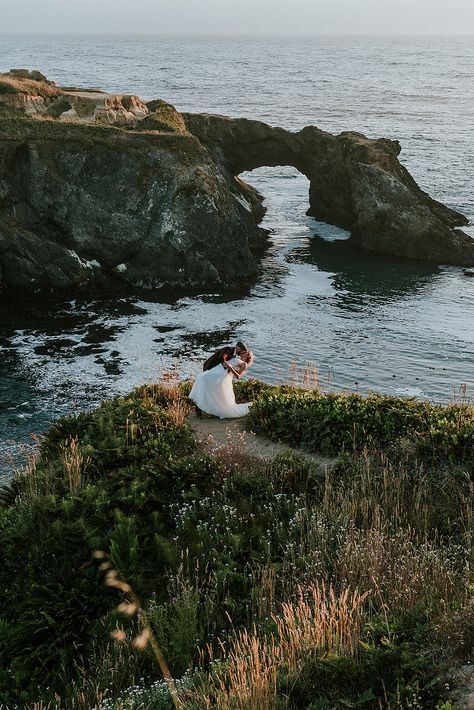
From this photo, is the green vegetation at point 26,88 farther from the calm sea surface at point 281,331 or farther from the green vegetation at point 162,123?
the calm sea surface at point 281,331

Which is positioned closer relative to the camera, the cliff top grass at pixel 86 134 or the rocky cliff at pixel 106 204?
the rocky cliff at pixel 106 204

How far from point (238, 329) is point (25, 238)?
11.0m

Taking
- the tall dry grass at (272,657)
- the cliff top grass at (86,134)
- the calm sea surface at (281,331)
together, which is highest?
the cliff top grass at (86,134)

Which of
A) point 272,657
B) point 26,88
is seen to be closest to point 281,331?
point 26,88

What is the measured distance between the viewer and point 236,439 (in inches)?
697

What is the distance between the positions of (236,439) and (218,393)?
6.80 feet

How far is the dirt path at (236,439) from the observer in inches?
661

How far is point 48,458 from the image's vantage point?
57.8 ft

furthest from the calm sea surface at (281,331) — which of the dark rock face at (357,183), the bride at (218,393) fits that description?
the bride at (218,393)

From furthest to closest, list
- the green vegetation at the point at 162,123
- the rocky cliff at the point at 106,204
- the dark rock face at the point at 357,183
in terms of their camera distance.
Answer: the dark rock face at the point at 357,183, the green vegetation at the point at 162,123, the rocky cliff at the point at 106,204

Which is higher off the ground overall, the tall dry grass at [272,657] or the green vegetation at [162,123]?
the green vegetation at [162,123]

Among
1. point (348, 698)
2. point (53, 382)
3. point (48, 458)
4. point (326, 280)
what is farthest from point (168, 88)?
point (348, 698)

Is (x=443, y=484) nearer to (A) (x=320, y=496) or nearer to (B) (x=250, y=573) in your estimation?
(A) (x=320, y=496)

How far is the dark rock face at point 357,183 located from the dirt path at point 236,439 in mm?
30381
